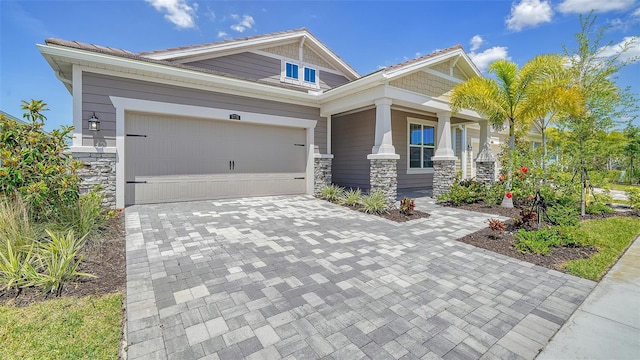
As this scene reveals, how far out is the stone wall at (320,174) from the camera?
32.9 ft

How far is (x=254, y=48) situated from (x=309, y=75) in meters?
2.67

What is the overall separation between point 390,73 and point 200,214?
627 centimetres

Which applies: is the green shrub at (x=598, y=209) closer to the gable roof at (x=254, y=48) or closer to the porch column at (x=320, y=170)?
the porch column at (x=320, y=170)

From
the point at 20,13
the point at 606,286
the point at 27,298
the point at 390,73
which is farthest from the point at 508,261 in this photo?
the point at 20,13

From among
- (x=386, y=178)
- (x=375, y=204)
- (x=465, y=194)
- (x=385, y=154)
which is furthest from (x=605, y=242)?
(x=385, y=154)

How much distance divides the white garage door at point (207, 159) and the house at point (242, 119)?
1.1 inches

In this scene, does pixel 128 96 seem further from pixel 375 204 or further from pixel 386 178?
pixel 386 178

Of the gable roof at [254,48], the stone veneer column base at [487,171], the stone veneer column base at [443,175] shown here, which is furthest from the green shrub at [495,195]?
the gable roof at [254,48]

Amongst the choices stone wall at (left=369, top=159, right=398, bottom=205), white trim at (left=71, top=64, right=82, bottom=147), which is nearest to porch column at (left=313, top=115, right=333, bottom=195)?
stone wall at (left=369, top=159, right=398, bottom=205)

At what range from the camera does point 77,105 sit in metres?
6.30

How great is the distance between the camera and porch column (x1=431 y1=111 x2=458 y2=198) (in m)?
9.90

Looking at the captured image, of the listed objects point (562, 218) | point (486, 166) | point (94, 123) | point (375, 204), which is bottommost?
point (562, 218)

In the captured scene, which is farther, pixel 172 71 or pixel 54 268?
pixel 172 71

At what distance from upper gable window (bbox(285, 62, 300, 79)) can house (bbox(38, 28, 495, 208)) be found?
5 cm
